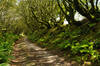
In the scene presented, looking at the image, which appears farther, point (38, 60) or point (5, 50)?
point (5, 50)

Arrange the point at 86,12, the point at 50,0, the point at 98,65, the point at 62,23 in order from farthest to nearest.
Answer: the point at 62,23
the point at 50,0
the point at 86,12
the point at 98,65

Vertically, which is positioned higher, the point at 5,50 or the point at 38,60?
the point at 5,50

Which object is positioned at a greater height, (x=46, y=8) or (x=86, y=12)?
(x=46, y=8)

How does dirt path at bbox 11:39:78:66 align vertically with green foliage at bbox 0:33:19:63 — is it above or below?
below

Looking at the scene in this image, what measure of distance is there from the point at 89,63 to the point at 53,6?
43.8 ft

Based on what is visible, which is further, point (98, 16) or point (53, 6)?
point (53, 6)

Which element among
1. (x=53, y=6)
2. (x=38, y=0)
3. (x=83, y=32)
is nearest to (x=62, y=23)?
(x=53, y=6)

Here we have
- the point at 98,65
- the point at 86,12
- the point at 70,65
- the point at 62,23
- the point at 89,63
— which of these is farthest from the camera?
the point at 62,23

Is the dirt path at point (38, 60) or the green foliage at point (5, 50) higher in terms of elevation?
the green foliage at point (5, 50)

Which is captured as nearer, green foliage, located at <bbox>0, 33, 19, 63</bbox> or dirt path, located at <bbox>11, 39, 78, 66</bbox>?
green foliage, located at <bbox>0, 33, 19, 63</bbox>

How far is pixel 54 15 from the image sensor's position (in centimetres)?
1819

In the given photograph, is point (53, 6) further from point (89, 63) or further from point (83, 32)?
point (89, 63)

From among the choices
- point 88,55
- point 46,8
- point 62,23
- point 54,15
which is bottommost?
point 88,55

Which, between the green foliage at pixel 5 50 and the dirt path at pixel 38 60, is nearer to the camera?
the green foliage at pixel 5 50
